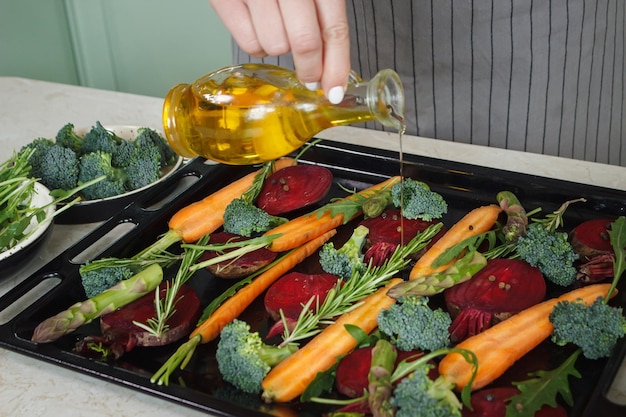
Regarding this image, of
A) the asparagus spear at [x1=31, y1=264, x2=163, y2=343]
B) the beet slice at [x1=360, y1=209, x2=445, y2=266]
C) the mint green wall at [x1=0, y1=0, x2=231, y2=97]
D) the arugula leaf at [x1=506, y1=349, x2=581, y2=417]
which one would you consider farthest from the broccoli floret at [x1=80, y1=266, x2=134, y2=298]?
the mint green wall at [x1=0, y1=0, x2=231, y2=97]

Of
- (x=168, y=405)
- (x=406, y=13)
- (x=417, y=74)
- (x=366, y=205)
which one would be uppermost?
(x=406, y=13)

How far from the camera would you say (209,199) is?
1.57 meters

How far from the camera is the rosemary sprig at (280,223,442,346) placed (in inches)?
A: 48.3

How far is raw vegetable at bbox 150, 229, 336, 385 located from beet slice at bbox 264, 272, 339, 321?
0.03 m

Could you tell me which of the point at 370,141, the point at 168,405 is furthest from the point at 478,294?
the point at 370,141

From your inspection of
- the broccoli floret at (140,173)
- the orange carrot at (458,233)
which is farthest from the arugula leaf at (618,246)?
the broccoli floret at (140,173)

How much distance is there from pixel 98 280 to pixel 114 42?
8.12ft

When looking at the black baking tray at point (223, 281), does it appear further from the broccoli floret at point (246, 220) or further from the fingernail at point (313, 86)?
the fingernail at point (313, 86)

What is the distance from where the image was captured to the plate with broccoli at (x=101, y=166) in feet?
5.27

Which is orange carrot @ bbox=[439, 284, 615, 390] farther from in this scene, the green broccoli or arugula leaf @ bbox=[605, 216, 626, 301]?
the green broccoli

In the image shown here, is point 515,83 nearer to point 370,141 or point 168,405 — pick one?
point 370,141

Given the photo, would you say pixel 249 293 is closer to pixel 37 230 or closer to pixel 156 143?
pixel 37 230

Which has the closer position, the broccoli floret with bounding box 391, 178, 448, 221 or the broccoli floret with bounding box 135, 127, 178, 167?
the broccoli floret with bounding box 391, 178, 448, 221

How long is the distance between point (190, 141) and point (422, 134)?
863mm
